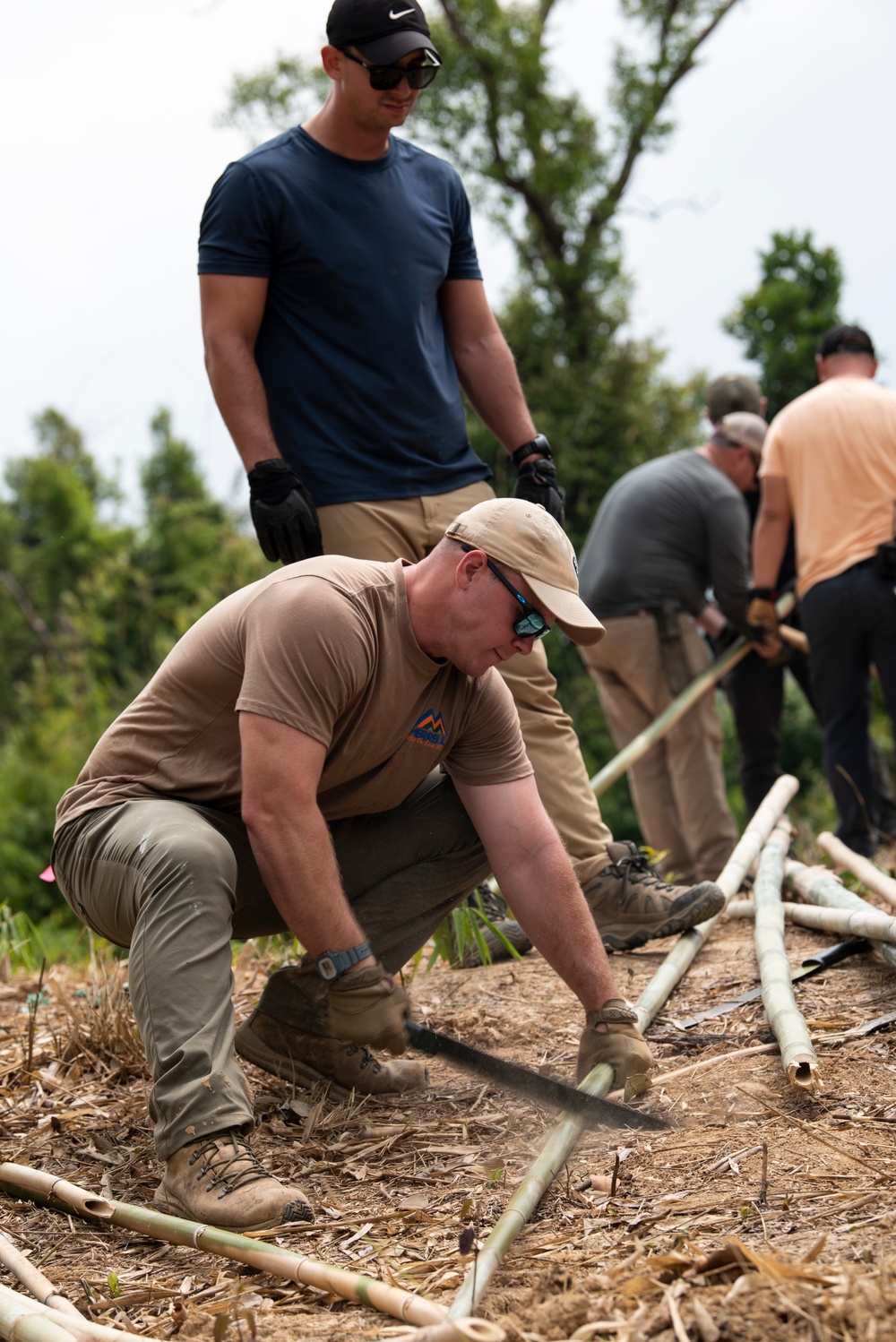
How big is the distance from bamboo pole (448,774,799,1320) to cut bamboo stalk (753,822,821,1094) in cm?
8

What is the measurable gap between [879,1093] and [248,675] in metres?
1.54

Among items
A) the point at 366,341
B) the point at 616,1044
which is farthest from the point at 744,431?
the point at 616,1044

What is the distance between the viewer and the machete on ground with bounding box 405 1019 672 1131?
2416 millimetres

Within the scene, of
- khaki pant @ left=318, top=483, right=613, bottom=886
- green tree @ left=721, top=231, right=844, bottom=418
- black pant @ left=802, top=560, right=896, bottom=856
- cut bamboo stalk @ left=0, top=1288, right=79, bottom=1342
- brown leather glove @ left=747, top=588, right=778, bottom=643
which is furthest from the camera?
green tree @ left=721, top=231, right=844, bottom=418

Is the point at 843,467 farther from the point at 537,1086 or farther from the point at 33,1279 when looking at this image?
the point at 33,1279

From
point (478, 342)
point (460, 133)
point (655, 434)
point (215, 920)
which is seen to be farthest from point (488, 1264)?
point (460, 133)

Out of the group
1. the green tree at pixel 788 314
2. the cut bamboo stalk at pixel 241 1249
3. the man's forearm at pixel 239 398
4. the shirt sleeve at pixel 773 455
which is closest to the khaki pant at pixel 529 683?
the man's forearm at pixel 239 398

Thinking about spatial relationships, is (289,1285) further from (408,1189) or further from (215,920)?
(215,920)

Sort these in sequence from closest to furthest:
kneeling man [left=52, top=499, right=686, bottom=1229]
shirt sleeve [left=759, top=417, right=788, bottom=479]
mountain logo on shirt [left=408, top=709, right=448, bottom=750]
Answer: kneeling man [left=52, top=499, right=686, bottom=1229] < mountain logo on shirt [left=408, top=709, right=448, bottom=750] < shirt sleeve [left=759, top=417, right=788, bottom=479]

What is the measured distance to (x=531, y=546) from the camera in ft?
7.80

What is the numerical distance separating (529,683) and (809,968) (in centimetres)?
107

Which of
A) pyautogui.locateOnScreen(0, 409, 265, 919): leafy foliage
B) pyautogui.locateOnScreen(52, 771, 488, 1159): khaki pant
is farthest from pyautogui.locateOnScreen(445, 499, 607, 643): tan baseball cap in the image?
pyautogui.locateOnScreen(0, 409, 265, 919): leafy foliage

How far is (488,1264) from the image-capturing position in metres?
1.85

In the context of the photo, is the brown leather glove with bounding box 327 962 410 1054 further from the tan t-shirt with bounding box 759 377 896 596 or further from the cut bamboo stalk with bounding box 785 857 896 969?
the tan t-shirt with bounding box 759 377 896 596
